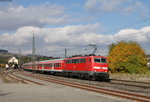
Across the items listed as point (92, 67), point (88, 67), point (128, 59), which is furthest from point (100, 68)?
point (128, 59)

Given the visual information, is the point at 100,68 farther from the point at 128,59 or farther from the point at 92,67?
the point at 128,59

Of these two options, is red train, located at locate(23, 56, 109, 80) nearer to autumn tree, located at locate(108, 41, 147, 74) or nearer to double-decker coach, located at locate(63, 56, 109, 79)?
double-decker coach, located at locate(63, 56, 109, 79)

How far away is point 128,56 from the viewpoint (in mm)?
51625

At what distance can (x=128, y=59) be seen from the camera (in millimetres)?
51156

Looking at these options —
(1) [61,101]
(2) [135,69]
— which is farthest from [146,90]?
(2) [135,69]

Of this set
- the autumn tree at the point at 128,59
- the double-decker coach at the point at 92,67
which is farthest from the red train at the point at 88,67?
the autumn tree at the point at 128,59

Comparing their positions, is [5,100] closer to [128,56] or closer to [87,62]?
[87,62]

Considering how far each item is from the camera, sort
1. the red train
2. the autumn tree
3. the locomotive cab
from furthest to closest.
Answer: the autumn tree, the red train, the locomotive cab

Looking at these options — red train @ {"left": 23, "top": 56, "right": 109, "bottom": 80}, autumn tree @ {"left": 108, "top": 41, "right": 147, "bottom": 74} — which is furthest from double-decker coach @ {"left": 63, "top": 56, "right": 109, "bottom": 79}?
autumn tree @ {"left": 108, "top": 41, "right": 147, "bottom": 74}

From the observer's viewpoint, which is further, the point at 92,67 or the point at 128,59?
the point at 128,59

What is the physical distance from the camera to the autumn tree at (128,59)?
4947 centimetres

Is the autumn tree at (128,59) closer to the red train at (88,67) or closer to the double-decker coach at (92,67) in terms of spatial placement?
the red train at (88,67)

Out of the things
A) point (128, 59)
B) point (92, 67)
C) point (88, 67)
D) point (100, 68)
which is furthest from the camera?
point (128, 59)

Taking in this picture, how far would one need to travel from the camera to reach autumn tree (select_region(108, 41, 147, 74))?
162 feet
